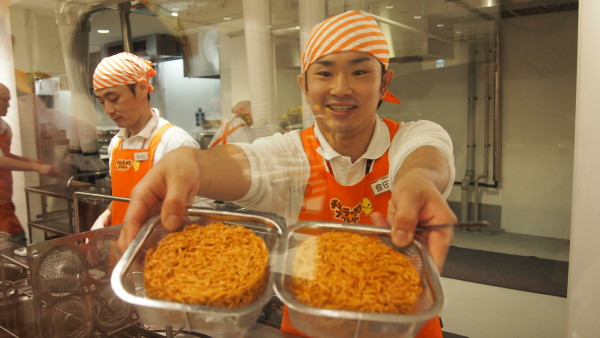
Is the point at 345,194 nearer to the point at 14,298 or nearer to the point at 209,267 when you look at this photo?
the point at 209,267

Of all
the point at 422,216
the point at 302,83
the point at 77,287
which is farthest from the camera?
the point at 77,287

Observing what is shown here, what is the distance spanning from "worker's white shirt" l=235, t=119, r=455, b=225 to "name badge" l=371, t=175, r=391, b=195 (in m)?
0.02

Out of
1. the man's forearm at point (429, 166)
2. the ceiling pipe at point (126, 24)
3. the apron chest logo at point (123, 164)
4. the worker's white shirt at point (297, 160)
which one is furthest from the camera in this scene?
the ceiling pipe at point (126, 24)

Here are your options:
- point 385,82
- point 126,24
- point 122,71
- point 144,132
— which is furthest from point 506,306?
point 126,24

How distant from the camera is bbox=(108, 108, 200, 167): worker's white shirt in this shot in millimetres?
1385

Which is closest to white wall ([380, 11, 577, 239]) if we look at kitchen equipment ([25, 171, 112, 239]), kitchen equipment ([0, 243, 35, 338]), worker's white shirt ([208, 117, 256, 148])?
worker's white shirt ([208, 117, 256, 148])

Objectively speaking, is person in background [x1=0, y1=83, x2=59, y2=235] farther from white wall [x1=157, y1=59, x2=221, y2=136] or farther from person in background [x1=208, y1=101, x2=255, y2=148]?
person in background [x1=208, y1=101, x2=255, y2=148]

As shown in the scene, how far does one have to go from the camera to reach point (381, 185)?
1042 mm

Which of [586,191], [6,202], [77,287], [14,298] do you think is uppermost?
[586,191]

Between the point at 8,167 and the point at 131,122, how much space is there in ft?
3.23

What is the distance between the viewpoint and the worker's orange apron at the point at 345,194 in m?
1.05

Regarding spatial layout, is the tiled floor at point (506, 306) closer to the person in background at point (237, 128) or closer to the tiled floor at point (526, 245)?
the tiled floor at point (526, 245)

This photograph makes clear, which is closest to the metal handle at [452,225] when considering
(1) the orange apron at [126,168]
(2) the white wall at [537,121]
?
(2) the white wall at [537,121]

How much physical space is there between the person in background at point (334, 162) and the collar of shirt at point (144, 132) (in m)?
0.35
